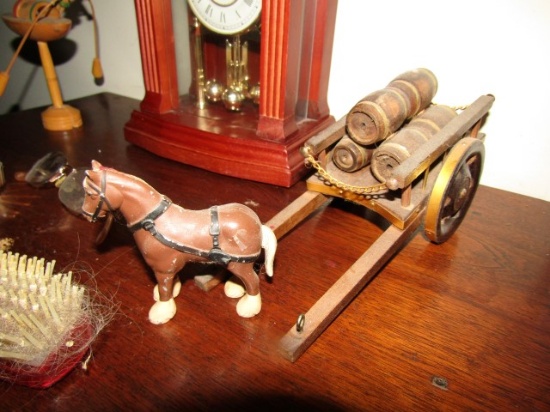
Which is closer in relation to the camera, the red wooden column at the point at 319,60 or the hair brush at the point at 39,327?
the hair brush at the point at 39,327

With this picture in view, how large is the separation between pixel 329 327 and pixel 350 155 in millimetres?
426

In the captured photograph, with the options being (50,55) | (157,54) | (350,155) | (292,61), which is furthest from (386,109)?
(50,55)

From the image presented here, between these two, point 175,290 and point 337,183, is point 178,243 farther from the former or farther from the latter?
point 337,183

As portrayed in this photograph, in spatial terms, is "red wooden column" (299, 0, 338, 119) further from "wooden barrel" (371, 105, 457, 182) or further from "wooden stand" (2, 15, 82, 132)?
"wooden stand" (2, 15, 82, 132)

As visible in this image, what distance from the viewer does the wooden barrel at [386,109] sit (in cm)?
95

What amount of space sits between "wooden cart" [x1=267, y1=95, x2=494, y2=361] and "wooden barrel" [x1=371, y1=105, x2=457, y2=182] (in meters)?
0.04

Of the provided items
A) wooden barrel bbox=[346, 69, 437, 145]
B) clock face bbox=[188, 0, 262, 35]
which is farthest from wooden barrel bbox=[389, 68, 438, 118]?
clock face bbox=[188, 0, 262, 35]

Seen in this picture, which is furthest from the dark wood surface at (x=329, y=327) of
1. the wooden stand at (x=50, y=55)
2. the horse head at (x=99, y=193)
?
the wooden stand at (x=50, y=55)

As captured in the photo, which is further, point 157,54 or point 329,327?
point 157,54

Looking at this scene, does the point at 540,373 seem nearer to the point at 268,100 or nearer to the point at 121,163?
the point at 268,100

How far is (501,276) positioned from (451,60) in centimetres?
61

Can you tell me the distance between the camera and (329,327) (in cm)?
79

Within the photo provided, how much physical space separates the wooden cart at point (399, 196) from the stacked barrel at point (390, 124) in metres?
0.04

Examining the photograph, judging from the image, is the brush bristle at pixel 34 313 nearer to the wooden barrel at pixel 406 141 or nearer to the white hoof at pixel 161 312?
the white hoof at pixel 161 312
